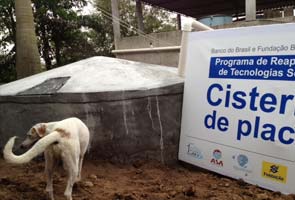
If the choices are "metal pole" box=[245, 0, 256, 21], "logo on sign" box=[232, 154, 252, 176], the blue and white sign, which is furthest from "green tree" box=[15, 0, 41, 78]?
"metal pole" box=[245, 0, 256, 21]

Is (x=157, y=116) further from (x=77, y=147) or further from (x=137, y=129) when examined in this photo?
(x=77, y=147)

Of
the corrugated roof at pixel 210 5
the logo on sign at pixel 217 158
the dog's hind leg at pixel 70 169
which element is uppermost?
the corrugated roof at pixel 210 5

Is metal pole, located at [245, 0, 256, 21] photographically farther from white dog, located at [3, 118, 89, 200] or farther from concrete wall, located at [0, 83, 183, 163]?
white dog, located at [3, 118, 89, 200]

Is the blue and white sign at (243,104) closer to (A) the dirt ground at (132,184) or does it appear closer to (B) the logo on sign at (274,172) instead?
(B) the logo on sign at (274,172)

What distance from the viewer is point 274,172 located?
139 inches

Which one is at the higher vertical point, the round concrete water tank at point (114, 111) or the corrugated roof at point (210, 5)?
the corrugated roof at point (210, 5)

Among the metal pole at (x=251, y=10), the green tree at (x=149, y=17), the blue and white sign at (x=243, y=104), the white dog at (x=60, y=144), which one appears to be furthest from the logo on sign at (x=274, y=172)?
the green tree at (x=149, y=17)

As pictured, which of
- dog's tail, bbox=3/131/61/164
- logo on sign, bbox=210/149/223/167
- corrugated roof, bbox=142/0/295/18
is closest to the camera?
dog's tail, bbox=3/131/61/164

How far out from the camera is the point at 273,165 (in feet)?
11.6

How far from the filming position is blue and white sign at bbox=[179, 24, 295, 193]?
3467 millimetres

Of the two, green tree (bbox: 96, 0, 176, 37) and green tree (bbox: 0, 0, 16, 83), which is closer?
green tree (bbox: 0, 0, 16, 83)

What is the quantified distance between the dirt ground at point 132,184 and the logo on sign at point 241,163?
16 cm

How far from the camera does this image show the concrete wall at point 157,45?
787 centimetres

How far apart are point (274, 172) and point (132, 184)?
1602mm
